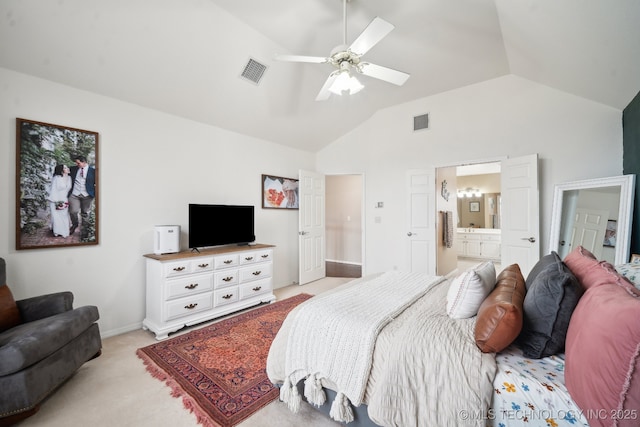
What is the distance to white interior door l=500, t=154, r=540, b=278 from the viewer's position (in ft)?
11.1

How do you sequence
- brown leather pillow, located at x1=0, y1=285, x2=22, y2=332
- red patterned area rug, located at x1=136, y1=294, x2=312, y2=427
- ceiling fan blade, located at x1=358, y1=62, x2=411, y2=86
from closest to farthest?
red patterned area rug, located at x1=136, y1=294, x2=312, y2=427, brown leather pillow, located at x1=0, y1=285, x2=22, y2=332, ceiling fan blade, located at x1=358, y1=62, x2=411, y2=86

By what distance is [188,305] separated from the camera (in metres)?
2.93

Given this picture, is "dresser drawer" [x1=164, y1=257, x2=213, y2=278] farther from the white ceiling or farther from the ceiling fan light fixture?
the ceiling fan light fixture

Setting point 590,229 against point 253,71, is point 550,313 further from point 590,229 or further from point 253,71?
point 253,71

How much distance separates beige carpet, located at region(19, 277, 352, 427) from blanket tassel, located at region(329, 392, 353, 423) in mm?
291

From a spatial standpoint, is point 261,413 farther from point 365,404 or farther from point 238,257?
point 238,257

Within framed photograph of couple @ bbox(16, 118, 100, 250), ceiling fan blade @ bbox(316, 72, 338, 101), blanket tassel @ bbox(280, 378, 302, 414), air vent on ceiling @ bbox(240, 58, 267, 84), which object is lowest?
blanket tassel @ bbox(280, 378, 302, 414)

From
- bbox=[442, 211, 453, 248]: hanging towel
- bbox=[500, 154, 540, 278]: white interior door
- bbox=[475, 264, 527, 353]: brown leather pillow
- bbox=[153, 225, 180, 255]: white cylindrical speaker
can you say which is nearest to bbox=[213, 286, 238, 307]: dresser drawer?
bbox=[153, 225, 180, 255]: white cylindrical speaker

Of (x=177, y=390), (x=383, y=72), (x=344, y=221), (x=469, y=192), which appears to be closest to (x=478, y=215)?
(x=469, y=192)

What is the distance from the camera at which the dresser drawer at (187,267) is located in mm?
Answer: 2797

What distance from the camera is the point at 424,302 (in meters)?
1.87

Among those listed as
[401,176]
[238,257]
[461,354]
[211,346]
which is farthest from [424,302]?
[401,176]

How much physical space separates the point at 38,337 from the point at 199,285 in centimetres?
140

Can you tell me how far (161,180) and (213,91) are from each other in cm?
125
